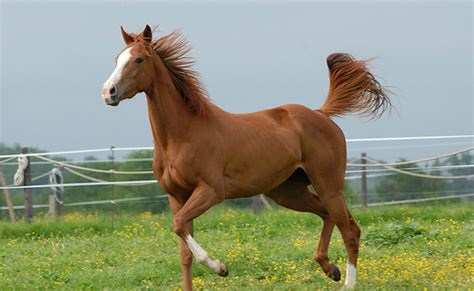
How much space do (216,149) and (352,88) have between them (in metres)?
2.17

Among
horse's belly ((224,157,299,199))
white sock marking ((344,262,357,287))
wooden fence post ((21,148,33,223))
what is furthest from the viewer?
wooden fence post ((21,148,33,223))

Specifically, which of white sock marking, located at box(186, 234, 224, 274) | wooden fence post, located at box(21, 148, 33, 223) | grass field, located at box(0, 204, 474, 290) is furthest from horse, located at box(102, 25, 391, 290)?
wooden fence post, located at box(21, 148, 33, 223)

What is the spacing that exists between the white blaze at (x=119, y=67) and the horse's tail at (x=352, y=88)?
252 cm

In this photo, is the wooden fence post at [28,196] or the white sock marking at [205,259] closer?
the white sock marking at [205,259]

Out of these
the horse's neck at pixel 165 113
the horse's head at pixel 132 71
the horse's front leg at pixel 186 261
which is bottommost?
the horse's front leg at pixel 186 261

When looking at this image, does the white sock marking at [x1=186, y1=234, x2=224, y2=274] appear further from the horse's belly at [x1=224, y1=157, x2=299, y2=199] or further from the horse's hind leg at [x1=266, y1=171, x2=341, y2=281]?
the horse's hind leg at [x1=266, y1=171, x2=341, y2=281]

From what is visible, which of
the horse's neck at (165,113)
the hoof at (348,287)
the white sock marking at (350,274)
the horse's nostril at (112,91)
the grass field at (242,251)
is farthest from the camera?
the grass field at (242,251)

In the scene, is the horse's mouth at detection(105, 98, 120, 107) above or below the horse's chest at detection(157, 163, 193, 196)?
above

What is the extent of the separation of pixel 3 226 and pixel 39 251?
2236 millimetres

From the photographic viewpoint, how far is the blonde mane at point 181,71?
7.37 metres

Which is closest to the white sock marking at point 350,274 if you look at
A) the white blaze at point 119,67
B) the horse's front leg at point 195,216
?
the horse's front leg at point 195,216

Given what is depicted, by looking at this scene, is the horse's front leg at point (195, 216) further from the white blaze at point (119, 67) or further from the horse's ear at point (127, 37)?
the horse's ear at point (127, 37)

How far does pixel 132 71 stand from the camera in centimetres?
693

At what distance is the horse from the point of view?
700cm
